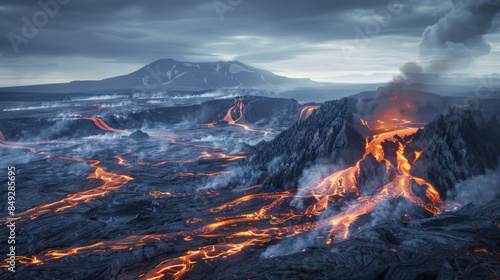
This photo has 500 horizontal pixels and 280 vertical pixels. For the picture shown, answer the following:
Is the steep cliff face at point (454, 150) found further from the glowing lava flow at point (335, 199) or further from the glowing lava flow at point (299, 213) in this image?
the glowing lava flow at point (335, 199)

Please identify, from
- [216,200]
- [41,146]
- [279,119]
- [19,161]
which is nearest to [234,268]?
[216,200]

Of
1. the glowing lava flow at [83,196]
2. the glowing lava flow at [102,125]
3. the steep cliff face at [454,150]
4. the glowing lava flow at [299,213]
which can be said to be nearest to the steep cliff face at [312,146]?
the glowing lava flow at [299,213]

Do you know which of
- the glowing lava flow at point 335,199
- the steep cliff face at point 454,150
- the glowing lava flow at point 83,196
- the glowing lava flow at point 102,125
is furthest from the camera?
the glowing lava flow at point 102,125

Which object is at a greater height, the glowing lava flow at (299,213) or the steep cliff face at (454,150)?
the steep cliff face at (454,150)

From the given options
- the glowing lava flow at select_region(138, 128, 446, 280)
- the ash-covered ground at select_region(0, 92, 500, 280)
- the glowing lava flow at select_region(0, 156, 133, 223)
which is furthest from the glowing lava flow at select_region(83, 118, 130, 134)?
the glowing lava flow at select_region(138, 128, 446, 280)

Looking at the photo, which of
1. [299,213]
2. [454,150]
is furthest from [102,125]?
[454,150]

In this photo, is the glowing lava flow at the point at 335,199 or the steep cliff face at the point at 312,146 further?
the steep cliff face at the point at 312,146
